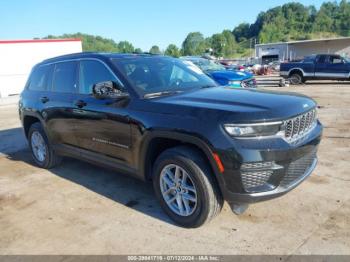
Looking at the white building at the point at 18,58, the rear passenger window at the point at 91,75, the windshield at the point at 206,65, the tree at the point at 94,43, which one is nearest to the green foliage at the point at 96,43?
the tree at the point at 94,43

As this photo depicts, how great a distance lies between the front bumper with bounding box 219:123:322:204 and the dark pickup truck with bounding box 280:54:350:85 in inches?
717

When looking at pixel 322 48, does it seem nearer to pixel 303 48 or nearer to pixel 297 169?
pixel 303 48

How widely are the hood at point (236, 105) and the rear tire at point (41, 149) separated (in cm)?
288

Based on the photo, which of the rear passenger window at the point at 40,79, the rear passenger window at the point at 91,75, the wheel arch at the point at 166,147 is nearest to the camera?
the wheel arch at the point at 166,147

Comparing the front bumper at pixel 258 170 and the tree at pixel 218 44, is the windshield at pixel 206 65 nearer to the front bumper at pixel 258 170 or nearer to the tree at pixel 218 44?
the front bumper at pixel 258 170

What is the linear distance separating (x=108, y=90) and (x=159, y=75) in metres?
0.71

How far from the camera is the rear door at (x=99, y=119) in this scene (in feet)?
14.0

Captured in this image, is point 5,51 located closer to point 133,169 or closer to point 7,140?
point 7,140

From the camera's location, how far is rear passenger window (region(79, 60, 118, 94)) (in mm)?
4565

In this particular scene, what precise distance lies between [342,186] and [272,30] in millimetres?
157222

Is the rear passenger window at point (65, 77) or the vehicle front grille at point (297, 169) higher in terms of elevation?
the rear passenger window at point (65, 77)

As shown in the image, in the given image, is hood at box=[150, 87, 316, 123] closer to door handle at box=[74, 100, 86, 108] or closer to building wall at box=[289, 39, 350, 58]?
door handle at box=[74, 100, 86, 108]

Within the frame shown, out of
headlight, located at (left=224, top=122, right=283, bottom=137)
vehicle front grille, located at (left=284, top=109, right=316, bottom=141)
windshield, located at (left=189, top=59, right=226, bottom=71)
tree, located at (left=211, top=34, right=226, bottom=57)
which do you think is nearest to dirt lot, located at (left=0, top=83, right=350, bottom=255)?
vehicle front grille, located at (left=284, top=109, right=316, bottom=141)

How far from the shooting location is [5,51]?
29391mm
